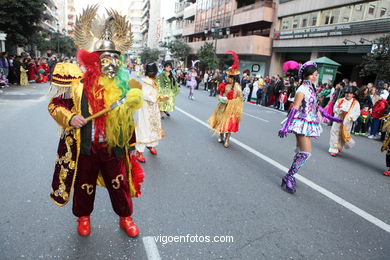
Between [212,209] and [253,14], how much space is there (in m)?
28.5

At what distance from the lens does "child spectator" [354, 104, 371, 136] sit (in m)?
9.73

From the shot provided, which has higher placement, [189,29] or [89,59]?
[189,29]

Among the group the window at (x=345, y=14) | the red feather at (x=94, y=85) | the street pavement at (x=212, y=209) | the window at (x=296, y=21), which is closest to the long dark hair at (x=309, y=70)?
the street pavement at (x=212, y=209)

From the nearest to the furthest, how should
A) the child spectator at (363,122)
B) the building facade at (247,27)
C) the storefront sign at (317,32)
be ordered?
1. the child spectator at (363,122)
2. the storefront sign at (317,32)
3. the building facade at (247,27)

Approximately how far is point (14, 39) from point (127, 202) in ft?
71.4

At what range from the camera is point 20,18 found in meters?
18.6

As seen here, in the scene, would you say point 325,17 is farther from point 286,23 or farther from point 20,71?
point 20,71

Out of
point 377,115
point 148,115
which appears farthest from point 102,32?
point 377,115

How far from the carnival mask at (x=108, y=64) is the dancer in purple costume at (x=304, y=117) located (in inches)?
105

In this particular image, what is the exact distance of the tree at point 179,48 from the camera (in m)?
40.4

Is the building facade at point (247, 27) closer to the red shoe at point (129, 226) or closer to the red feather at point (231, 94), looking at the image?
the red feather at point (231, 94)

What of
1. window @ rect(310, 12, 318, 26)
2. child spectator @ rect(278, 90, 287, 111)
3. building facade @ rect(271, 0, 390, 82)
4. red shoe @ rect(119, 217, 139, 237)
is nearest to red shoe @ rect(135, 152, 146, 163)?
red shoe @ rect(119, 217, 139, 237)

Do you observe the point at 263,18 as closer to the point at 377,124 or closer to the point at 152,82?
the point at 377,124

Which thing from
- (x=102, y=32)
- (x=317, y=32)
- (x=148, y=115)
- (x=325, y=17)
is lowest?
(x=148, y=115)
